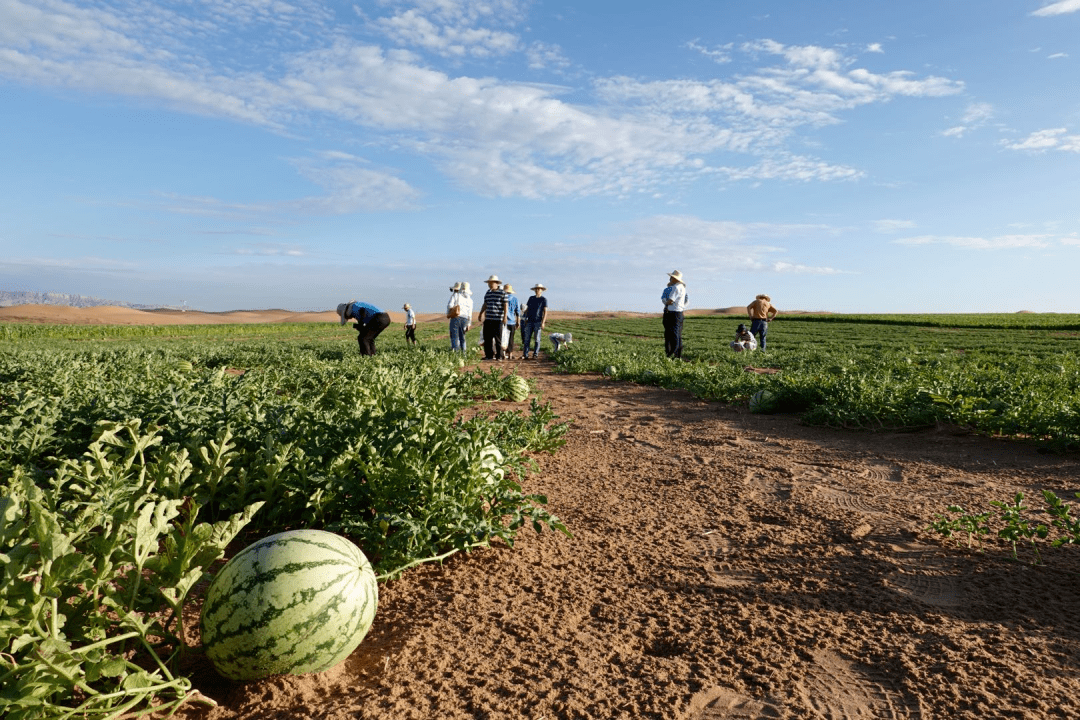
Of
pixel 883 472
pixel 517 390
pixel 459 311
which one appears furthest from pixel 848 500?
pixel 459 311

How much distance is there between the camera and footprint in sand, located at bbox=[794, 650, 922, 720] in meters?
2.29

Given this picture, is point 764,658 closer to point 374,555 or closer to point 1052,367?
point 374,555

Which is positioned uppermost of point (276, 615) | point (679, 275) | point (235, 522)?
point (679, 275)

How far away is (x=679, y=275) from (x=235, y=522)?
14.2 meters

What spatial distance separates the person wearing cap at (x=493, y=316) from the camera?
50.7ft

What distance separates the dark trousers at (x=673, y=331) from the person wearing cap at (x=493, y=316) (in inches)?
164

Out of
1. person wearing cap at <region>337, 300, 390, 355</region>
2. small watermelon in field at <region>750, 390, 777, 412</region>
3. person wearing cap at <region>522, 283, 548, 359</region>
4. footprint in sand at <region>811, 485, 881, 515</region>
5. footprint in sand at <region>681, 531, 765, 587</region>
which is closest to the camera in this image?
footprint in sand at <region>681, 531, 765, 587</region>

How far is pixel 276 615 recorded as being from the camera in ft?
7.64

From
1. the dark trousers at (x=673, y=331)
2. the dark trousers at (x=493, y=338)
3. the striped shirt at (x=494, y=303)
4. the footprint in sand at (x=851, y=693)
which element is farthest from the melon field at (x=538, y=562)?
the dark trousers at (x=493, y=338)

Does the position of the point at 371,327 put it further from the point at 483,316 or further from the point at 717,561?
the point at 717,561

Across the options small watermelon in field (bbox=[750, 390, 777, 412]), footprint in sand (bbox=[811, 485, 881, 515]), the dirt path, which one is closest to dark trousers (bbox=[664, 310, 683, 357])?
small watermelon in field (bbox=[750, 390, 777, 412])

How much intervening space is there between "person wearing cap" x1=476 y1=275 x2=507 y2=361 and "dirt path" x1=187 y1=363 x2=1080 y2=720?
35.5 feet

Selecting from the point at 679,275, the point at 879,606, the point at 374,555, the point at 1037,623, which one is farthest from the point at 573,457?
the point at 679,275

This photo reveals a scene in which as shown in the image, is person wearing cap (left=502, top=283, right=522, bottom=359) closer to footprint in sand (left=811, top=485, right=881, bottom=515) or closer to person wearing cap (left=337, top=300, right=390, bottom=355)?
person wearing cap (left=337, top=300, right=390, bottom=355)
